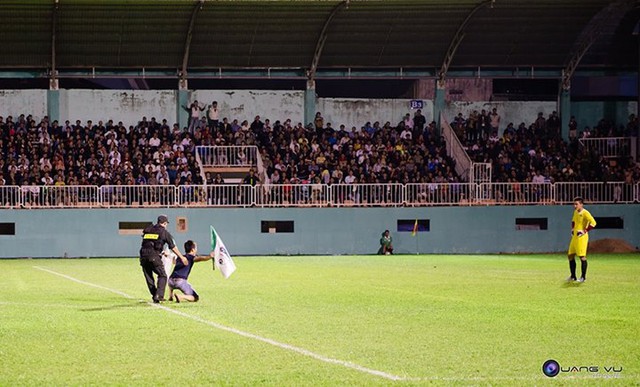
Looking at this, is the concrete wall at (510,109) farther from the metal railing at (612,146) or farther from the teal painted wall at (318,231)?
the teal painted wall at (318,231)

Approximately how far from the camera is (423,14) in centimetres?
4581

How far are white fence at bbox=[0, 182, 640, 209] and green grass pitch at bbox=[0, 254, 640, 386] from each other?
1411cm

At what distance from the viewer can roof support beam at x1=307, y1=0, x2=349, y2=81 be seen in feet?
146

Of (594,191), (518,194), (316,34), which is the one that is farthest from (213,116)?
(594,191)

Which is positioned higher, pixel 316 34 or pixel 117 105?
pixel 316 34

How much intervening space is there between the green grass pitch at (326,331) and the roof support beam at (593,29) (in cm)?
2174

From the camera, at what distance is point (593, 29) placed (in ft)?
157

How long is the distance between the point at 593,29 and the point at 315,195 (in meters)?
14.5

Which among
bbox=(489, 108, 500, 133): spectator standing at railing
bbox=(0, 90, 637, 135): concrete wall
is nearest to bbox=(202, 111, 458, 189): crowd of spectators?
bbox=(0, 90, 637, 135): concrete wall

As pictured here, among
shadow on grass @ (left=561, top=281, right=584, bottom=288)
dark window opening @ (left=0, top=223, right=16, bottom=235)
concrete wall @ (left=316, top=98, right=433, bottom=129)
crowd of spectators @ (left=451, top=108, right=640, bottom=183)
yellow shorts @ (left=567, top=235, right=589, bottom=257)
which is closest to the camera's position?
shadow on grass @ (left=561, top=281, right=584, bottom=288)

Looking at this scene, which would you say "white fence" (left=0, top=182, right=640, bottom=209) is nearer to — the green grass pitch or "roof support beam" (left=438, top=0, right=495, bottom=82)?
"roof support beam" (left=438, top=0, right=495, bottom=82)

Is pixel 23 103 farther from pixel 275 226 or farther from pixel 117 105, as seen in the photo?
pixel 275 226

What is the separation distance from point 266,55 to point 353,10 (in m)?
4.69

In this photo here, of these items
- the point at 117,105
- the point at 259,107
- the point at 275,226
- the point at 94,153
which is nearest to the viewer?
the point at 275,226
